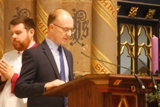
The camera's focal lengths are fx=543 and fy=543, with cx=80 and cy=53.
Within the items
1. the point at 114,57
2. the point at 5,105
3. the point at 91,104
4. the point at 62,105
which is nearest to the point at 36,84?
the point at 62,105

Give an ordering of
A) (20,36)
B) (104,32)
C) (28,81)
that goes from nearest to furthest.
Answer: (28,81) < (20,36) < (104,32)

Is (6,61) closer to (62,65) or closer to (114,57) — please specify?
(62,65)

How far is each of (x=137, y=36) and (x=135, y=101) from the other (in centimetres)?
323

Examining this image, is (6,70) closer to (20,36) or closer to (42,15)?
(20,36)

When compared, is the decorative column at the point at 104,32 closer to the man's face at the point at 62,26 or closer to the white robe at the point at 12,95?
the white robe at the point at 12,95

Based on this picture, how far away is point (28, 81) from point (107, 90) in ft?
A: 2.45

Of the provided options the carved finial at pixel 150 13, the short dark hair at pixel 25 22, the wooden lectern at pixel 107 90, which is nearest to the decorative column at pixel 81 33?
the carved finial at pixel 150 13

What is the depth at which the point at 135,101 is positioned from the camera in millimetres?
3023

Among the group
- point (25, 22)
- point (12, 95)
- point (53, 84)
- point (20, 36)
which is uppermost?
point (25, 22)

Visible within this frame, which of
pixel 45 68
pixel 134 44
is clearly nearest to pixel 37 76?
pixel 45 68

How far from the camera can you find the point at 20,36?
4.28m

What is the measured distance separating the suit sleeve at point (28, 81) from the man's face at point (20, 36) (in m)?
0.74

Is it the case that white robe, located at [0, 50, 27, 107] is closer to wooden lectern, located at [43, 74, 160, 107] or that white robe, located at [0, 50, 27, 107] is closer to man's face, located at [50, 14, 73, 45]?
man's face, located at [50, 14, 73, 45]

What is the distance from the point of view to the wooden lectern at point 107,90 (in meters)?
2.87
